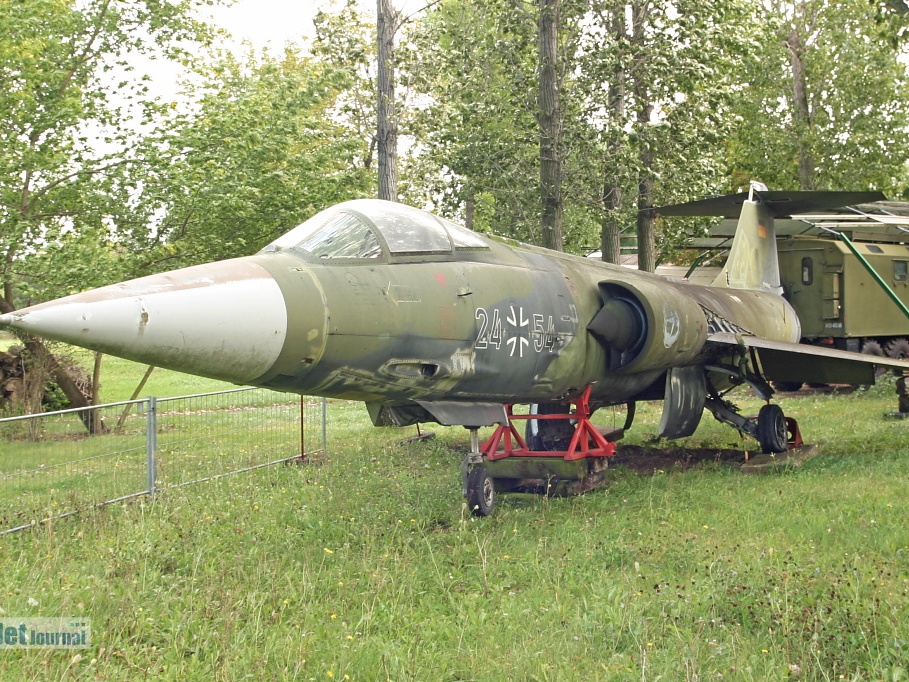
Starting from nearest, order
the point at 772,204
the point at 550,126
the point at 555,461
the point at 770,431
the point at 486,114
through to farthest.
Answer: the point at 555,461, the point at 770,431, the point at 772,204, the point at 550,126, the point at 486,114

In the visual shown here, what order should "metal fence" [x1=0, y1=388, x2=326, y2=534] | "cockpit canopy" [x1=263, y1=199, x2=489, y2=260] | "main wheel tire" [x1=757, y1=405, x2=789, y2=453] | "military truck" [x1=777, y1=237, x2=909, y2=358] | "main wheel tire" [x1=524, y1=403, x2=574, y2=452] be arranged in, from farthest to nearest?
"military truck" [x1=777, y1=237, x2=909, y2=358] → "main wheel tire" [x1=757, y1=405, x2=789, y2=453] → "main wheel tire" [x1=524, y1=403, x2=574, y2=452] → "metal fence" [x1=0, y1=388, x2=326, y2=534] → "cockpit canopy" [x1=263, y1=199, x2=489, y2=260]

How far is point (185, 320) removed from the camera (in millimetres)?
4465

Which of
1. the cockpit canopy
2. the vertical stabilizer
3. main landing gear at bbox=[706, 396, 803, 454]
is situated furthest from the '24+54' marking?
the vertical stabilizer

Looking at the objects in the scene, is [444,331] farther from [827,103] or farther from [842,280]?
[827,103]

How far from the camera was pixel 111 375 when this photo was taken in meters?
27.0

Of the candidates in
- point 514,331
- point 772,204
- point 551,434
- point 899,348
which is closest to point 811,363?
point 772,204

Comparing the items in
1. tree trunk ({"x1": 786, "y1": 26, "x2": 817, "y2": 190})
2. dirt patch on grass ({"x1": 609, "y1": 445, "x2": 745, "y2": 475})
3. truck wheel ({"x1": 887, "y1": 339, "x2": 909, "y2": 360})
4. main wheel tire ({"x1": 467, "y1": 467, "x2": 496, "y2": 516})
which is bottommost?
dirt patch on grass ({"x1": 609, "y1": 445, "x2": 745, "y2": 475})

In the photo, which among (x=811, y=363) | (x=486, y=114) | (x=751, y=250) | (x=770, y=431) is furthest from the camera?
(x=486, y=114)

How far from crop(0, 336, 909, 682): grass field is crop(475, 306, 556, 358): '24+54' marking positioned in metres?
1.40

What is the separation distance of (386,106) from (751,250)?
5597mm

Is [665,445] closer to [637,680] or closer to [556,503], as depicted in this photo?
[556,503]

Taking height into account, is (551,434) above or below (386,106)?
below

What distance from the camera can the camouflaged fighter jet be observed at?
14.9 ft

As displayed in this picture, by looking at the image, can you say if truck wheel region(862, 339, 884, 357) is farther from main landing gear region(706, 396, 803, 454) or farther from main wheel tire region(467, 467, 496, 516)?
main wheel tire region(467, 467, 496, 516)
